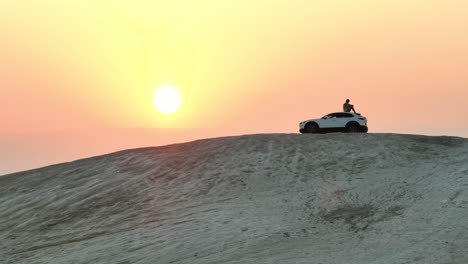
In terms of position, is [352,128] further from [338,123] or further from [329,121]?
[329,121]

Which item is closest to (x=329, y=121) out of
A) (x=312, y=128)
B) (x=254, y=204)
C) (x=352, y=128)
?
(x=312, y=128)

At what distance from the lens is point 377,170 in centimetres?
2117

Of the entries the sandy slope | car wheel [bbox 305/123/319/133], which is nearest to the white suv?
car wheel [bbox 305/123/319/133]

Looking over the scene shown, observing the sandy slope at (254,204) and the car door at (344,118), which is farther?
the car door at (344,118)

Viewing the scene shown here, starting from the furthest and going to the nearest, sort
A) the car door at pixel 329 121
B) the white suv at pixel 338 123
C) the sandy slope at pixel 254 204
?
1. the car door at pixel 329 121
2. the white suv at pixel 338 123
3. the sandy slope at pixel 254 204

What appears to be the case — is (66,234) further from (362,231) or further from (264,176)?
(362,231)

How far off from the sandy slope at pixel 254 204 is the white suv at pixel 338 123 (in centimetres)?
263

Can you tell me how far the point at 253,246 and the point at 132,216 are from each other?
6.15 m

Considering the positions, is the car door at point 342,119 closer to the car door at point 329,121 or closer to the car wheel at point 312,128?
the car door at point 329,121

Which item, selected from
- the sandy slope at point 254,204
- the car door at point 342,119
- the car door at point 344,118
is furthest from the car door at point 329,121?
the sandy slope at point 254,204

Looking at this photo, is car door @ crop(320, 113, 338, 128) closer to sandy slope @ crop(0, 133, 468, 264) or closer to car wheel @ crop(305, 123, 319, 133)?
car wheel @ crop(305, 123, 319, 133)

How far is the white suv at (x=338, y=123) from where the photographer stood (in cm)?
3042

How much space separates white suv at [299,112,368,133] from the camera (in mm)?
30422

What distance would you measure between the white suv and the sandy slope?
8.65ft
